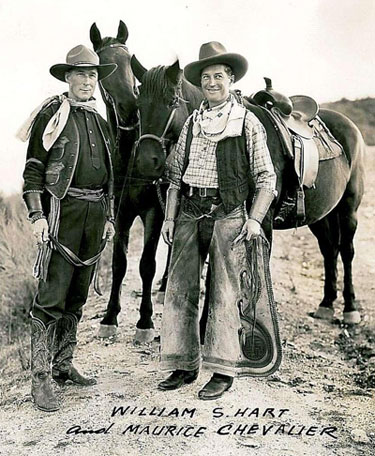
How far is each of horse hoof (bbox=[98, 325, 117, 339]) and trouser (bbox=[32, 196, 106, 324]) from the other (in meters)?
1.07

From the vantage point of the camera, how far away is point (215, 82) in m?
A: 3.91

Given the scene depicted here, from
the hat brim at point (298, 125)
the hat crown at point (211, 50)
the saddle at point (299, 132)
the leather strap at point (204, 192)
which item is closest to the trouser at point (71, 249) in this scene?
the leather strap at point (204, 192)

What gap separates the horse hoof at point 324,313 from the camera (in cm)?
635

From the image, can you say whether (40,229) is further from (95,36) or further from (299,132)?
(299,132)

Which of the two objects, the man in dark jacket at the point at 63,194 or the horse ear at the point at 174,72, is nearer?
the man in dark jacket at the point at 63,194

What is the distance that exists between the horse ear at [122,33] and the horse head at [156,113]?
0.66 meters

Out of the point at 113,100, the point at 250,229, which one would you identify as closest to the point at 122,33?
the point at 113,100

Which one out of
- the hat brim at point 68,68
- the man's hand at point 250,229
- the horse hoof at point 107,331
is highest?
the hat brim at point 68,68

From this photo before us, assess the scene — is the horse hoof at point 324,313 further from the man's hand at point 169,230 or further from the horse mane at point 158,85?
the horse mane at point 158,85

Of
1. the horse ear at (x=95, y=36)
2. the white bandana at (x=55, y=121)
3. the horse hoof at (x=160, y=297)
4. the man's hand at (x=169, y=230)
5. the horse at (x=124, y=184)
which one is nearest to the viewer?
the white bandana at (x=55, y=121)

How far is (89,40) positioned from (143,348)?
250 cm

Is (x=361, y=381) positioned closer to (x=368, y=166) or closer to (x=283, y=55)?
(x=283, y=55)

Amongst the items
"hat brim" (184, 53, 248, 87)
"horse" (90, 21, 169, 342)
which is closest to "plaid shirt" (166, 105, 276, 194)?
"hat brim" (184, 53, 248, 87)

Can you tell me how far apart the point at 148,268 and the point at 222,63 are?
1.95 metres
